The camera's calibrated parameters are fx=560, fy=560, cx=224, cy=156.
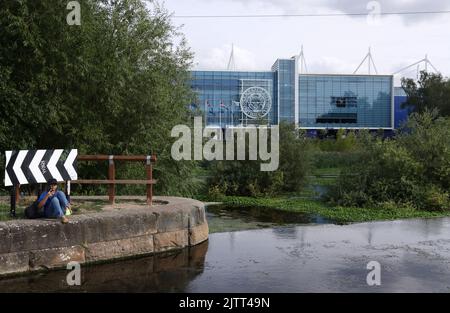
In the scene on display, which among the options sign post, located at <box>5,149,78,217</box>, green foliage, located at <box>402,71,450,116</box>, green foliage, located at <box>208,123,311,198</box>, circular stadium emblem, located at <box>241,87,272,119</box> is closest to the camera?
sign post, located at <box>5,149,78,217</box>

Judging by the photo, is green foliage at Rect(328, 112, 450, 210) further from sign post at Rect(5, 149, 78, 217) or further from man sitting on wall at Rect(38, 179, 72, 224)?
man sitting on wall at Rect(38, 179, 72, 224)

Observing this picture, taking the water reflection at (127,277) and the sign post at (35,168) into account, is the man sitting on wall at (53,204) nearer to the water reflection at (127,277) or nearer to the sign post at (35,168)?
the sign post at (35,168)

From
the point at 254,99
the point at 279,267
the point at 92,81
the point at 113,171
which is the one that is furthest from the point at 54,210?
the point at 254,99

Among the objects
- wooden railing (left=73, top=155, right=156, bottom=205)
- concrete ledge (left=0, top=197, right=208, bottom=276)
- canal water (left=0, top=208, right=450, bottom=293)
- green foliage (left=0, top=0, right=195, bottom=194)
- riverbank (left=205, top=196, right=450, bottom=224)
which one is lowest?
riverbank (left=205, top=196, right=450, bottom=224)

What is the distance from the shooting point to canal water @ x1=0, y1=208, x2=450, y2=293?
24.0 ft

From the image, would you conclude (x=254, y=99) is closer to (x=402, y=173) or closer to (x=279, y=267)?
(x=402, y=173)

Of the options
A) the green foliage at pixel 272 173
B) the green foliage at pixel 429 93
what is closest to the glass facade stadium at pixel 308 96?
the green foliage at pixel 429 93

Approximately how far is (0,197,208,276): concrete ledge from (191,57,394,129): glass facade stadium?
8454 centimetres

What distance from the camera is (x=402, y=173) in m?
18.3

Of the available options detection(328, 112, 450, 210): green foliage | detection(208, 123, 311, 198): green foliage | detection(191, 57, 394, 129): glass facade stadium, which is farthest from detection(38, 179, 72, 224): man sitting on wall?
detection(191, 57, 394, 129): glass facade stadium

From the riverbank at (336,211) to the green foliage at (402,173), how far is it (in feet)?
2.21

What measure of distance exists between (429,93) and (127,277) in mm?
69263
